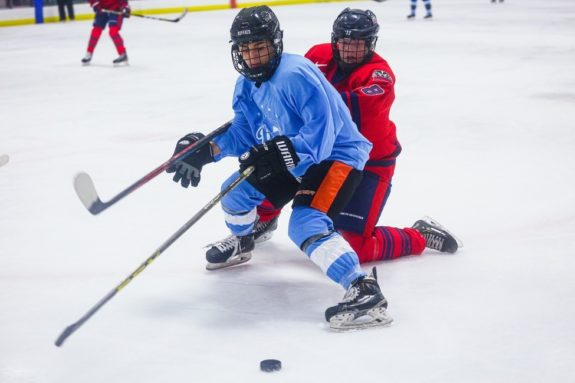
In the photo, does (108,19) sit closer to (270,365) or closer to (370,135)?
(370,135)

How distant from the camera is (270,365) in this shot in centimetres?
185

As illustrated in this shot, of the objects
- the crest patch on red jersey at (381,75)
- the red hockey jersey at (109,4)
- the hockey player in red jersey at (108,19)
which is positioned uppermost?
the crest patch on red jersey at (381,75)

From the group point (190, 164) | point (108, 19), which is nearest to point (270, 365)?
point (190, 164)

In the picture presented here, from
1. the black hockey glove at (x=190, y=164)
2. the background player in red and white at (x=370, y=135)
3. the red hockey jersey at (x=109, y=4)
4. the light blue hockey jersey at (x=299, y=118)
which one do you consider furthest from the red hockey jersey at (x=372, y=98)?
the red hockey jersey at (x=109, y=4)

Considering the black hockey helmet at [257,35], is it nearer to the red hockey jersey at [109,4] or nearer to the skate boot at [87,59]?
the skate boot at [87,59]

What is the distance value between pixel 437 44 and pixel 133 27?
490 cm

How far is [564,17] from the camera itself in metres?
11.6

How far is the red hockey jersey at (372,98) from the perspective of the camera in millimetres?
2479

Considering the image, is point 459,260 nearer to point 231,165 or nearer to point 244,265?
point 244,265

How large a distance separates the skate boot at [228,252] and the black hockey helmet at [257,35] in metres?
0.57

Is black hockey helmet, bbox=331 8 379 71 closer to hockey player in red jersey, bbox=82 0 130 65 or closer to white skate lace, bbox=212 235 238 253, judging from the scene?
white skate lace, bbox=212 235 238 253

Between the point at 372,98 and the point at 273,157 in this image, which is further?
the point at 372,98

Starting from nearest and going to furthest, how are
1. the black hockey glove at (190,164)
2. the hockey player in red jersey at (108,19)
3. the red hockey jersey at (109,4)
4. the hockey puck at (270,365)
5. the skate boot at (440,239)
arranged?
the hockey puck at (270,365), the black hockey glove at (190,164), the skate boot at (440,239), the hockey player in red jersey at (108,19), the red hockey jersey at (109,4)

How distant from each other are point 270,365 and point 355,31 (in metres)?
1.13
